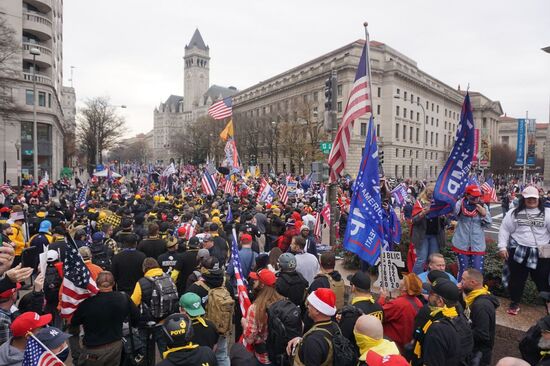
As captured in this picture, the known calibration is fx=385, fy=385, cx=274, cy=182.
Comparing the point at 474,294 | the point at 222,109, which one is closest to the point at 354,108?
the point at 474,294

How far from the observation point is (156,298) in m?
4.73

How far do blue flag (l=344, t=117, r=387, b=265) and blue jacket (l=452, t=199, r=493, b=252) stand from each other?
5.90 ft

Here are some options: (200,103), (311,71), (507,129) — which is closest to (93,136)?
(311,71)

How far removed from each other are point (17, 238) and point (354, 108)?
7.62 meters

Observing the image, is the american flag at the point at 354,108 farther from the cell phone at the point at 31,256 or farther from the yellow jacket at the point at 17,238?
the yellow jacket at the point at 17,238

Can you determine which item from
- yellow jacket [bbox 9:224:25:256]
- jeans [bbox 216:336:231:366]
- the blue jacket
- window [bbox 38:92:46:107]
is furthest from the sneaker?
window [bbox 38:92:46:107]

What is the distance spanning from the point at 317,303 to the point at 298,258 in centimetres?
252

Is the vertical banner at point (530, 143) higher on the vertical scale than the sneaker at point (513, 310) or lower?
higher

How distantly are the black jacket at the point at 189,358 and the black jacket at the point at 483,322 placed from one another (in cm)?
265

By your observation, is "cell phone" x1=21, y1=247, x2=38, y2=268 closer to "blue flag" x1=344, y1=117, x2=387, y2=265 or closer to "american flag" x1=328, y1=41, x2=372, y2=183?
"blue flag" x1=344, y1=117, x2=387, y2=265

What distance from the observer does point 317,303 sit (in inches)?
134

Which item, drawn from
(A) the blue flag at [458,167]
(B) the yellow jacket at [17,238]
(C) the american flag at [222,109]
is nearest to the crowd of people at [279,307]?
(A) the blue flag at [458,167]

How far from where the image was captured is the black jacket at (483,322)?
3.86 m

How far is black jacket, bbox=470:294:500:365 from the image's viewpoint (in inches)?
152
